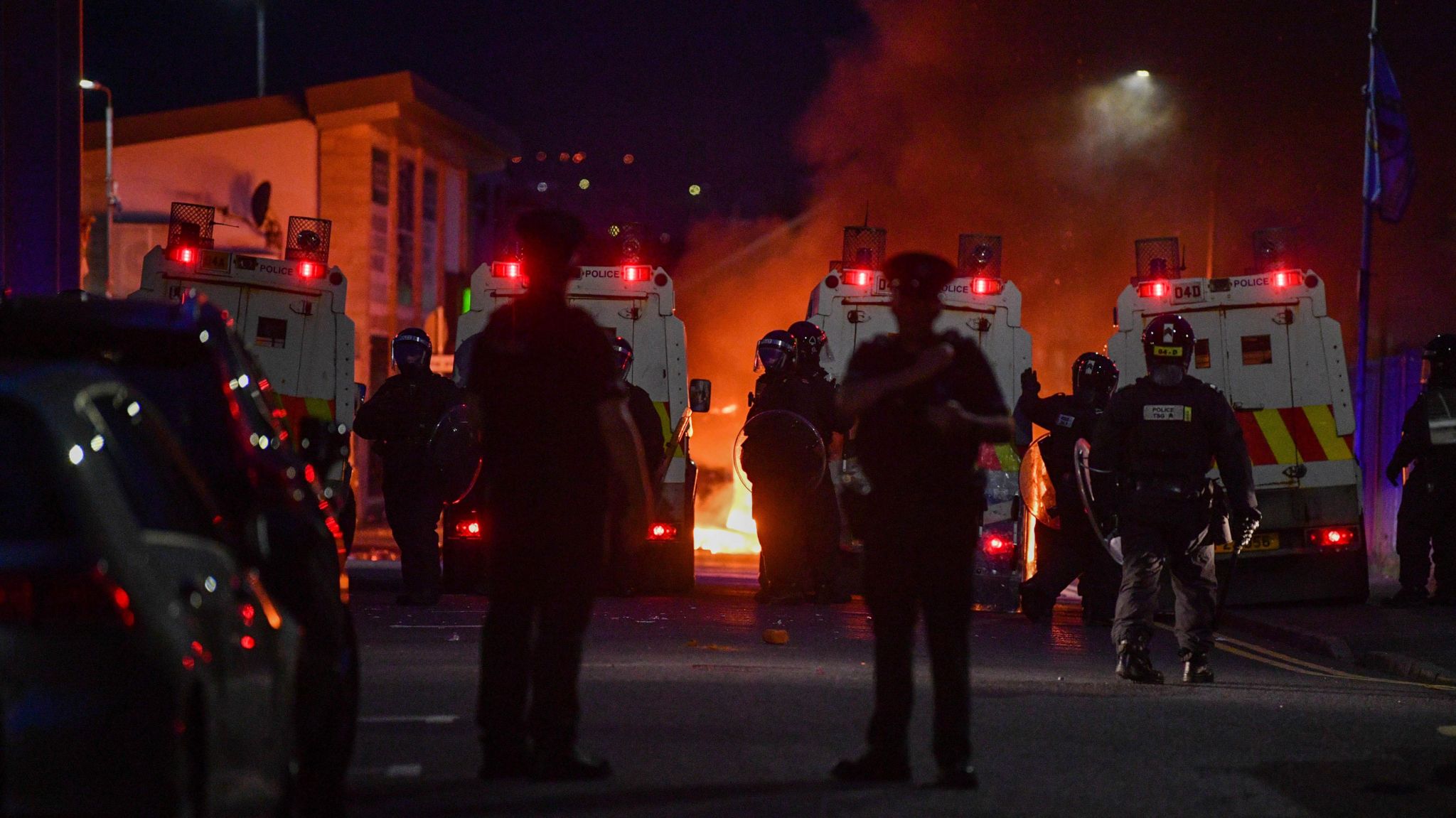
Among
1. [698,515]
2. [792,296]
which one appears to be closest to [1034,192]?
[792,296]

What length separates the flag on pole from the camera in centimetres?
2047

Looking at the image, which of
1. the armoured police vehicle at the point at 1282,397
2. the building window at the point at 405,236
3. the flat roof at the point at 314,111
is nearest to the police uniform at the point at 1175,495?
the armoured police vehicle at the point at 1282,397

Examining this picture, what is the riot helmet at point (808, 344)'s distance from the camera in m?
13.9

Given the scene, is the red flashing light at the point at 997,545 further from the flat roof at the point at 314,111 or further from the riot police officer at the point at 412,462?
the flat roof at the point at 314,111

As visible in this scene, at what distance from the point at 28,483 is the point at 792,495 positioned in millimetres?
9657

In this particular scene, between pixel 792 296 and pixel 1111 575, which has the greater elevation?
pixel 792 296

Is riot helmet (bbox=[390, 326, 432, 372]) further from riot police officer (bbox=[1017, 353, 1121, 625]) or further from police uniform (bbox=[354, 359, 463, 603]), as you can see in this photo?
riot police officer (bbox=[1017, 353, 1121, 625])

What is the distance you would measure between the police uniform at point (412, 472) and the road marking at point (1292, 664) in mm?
5144

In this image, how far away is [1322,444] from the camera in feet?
47.0

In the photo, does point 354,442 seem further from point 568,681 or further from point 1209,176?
point 568,681

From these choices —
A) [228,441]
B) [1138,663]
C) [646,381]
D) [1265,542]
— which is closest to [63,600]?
[228,441]

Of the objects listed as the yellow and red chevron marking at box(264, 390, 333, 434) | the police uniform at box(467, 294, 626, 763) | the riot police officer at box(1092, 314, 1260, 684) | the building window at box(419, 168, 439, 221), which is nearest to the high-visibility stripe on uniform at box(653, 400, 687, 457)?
the yellow and red chevron marking at box(264, 390, 333, 434)

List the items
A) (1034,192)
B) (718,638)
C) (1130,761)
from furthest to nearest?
(1034,192) < (718,638) < (1130,761)

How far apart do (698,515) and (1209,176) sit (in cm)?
1013
